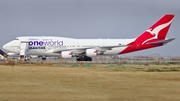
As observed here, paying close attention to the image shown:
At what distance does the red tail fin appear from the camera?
58.9 metres

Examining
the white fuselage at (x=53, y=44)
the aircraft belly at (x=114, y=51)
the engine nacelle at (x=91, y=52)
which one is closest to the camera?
the engine nacelle at (x=91, y=52)

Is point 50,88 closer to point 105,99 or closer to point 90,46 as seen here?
point 105,99

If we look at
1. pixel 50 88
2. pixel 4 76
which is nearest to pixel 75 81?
pixel 50 88

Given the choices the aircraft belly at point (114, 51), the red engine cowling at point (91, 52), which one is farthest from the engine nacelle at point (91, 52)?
the aircraft belly at point (114, 51)

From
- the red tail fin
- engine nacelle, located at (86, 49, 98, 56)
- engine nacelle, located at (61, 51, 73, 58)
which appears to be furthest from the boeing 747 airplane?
engine nacelle, located at (86, 49, 98, 56)

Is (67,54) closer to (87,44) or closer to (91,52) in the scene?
(91,52)

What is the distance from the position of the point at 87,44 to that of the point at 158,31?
1191 centimetres

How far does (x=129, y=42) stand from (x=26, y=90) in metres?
40.8

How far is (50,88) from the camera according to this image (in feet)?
66.2

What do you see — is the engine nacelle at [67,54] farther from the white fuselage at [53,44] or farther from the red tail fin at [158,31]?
the red tail fin at [158,31]

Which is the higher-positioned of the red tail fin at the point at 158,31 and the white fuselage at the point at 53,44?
the red tail fin at the point at 158,31

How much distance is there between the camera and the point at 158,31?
59.1 meters

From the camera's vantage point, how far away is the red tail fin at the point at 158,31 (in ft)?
193

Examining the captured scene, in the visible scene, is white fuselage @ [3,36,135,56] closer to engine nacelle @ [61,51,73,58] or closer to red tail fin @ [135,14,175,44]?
engine nacelle @ [61,51,73,58]
